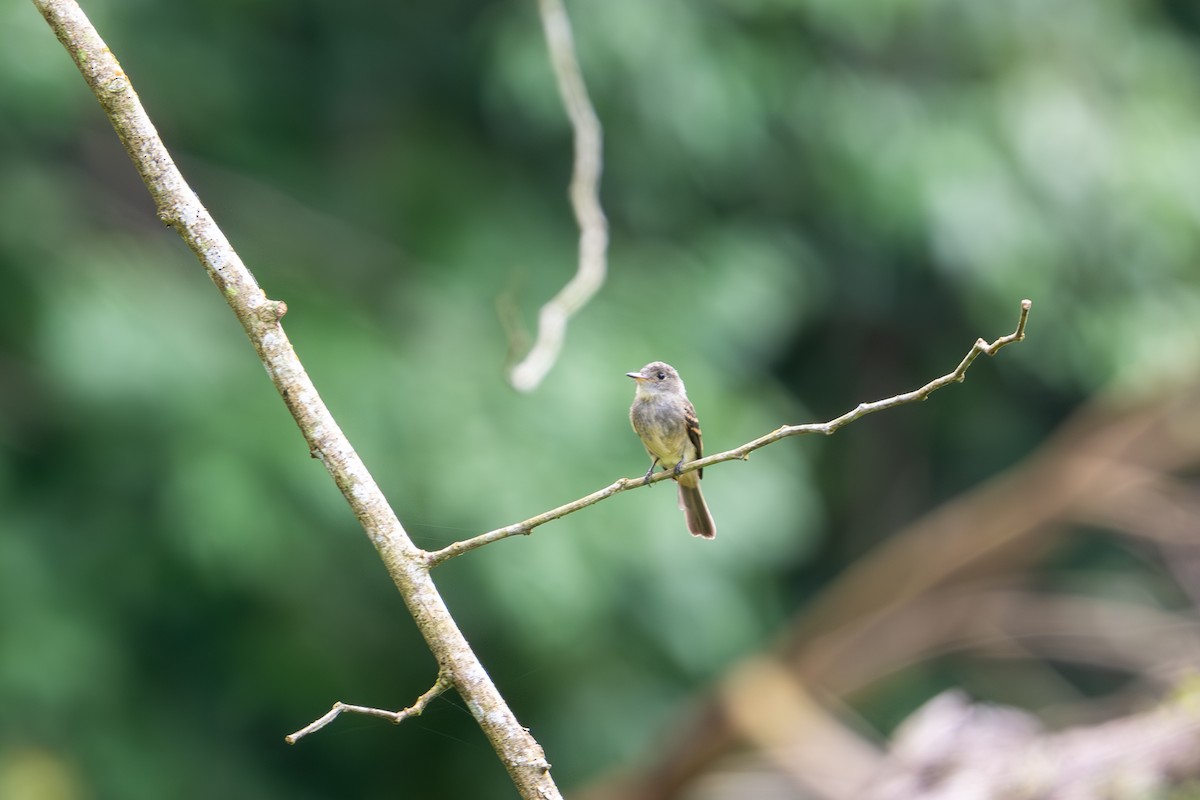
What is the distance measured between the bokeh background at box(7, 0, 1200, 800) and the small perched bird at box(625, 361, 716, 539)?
3.92 ft

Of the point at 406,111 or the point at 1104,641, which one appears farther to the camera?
the point at 406,111

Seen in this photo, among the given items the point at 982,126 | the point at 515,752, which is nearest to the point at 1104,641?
the point at 982,126

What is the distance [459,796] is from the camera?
8586 millimetres

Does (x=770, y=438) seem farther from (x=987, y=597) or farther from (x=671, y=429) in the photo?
(x=987, y=597)

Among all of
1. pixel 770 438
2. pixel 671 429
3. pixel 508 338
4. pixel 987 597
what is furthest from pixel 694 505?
pixel 987 597

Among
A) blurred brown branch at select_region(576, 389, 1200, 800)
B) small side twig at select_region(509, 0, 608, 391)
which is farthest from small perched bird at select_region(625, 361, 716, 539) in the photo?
blurred brown branch at select_region(576, 389, 1200, 800)

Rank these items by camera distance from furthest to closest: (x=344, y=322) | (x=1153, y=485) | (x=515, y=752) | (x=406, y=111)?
(x=406, y=111)
(x=344, y=322)
(x=1153, y=485)
(x=515, y=752)

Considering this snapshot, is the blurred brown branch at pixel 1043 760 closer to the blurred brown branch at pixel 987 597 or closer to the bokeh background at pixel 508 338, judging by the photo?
the bokeh background at pixel 508 338

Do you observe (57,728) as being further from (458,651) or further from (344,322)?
(458,651)

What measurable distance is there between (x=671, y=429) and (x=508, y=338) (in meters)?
1.31

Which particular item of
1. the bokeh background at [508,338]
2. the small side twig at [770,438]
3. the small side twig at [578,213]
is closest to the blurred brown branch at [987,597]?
the bokeh background at [508,338]

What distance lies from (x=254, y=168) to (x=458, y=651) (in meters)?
7.10

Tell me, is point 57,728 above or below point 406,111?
below

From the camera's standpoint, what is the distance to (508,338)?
19.0ft
